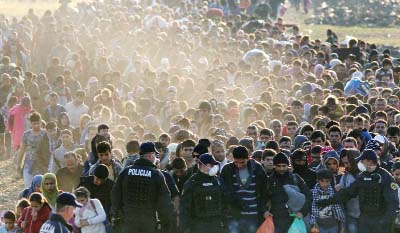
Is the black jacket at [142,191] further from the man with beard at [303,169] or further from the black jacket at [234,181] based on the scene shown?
the man with beard at [303,169]

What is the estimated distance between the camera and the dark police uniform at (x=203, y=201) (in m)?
17.7

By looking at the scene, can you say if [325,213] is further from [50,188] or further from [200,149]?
[50,188]

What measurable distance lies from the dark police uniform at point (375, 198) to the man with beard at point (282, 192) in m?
0.33

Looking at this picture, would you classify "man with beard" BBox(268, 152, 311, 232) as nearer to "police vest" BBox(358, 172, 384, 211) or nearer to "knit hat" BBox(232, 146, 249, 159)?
"knit hat" BBox(232, 146, 249, 159)

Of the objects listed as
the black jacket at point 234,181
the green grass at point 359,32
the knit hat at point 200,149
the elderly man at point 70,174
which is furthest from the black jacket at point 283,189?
the green grass at point 359,32

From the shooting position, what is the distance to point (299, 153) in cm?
1875

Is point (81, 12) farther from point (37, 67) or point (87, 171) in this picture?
point (87, 171)

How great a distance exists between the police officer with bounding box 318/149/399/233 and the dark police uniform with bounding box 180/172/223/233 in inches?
63.8

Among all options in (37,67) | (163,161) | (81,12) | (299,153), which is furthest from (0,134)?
(81,12)

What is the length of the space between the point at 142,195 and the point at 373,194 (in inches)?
129

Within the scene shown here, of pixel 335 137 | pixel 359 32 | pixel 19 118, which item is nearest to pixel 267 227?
pixel 335 137

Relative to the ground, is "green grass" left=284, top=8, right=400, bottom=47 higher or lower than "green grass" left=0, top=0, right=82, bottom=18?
lower

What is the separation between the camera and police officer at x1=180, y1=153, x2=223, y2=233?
696 inches

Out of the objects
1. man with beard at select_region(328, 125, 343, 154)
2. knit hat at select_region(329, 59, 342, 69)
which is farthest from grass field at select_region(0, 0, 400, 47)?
man with beard at select_region(328, 125, 343, 154)
